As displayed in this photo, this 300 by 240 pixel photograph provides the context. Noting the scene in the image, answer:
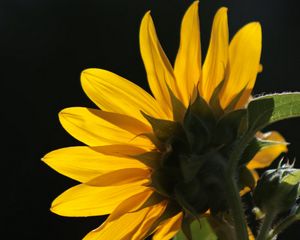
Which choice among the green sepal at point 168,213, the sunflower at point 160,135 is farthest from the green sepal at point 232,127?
the green sepal at point 168,213

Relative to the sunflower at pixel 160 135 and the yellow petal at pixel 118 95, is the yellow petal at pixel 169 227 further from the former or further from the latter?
the yellow petal at pixel 118 95

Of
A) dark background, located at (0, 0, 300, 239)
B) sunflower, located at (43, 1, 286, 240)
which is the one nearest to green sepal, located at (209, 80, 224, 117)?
sunflower, located at (43, 1, 286, 240)

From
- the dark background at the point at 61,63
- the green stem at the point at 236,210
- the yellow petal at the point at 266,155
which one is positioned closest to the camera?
the green stem at the point at 236,210

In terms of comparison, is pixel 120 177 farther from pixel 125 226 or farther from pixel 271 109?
pixel 271 109

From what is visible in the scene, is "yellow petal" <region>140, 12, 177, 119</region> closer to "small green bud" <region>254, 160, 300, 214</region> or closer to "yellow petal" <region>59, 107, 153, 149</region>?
"yellow petal" <region>59, 107, 153, 149</region>

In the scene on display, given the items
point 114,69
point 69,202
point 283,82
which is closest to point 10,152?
point 114,69

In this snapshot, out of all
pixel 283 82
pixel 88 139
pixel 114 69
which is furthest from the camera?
pixel 114 69

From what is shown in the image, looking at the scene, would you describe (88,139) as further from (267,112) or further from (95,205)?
(267,112)
